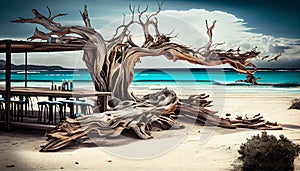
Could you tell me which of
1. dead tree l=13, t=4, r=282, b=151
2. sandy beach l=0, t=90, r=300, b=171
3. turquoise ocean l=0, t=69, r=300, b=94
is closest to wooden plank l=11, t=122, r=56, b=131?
sandy beach l=0, t=90, r=300, b=171

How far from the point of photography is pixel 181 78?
1759 cm

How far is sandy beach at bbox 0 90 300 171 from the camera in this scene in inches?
167

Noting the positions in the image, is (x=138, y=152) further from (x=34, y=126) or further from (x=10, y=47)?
(x=10, y=47)

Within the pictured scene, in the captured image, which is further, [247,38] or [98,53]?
[247,38]

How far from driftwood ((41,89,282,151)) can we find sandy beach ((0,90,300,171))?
0.16 meters

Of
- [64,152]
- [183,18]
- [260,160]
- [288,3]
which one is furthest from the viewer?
[183,18]

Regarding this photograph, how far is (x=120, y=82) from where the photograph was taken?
7.40 metres

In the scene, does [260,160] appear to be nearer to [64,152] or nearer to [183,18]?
[64,152]

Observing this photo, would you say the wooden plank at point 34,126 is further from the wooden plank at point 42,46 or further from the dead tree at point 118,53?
the dead tree at point 118,53

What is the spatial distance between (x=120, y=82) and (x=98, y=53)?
0.68m

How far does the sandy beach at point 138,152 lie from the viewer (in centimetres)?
425

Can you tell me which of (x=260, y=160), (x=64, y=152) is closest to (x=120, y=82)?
(x=64, y=152)

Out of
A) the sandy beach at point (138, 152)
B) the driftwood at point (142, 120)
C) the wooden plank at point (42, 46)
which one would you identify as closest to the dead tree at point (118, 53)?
the wooden plank at point (42, 46)

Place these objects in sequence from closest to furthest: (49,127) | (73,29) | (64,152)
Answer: (64,152) → (49,127) → (73,29)
